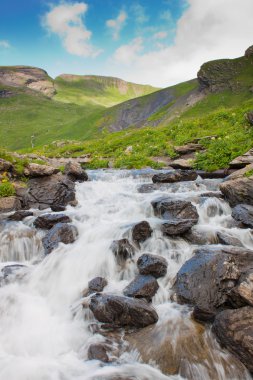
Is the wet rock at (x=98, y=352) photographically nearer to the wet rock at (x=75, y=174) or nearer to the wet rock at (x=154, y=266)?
the wet rock at (x=154, y=266)

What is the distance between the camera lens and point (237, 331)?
7031mm

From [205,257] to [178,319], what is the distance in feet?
6.31

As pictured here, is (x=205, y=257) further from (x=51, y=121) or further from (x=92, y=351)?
(x=51, y=121)

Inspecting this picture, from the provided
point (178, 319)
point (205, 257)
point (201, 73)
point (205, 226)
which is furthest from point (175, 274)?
point (201, 73)

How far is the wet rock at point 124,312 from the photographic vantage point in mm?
8180

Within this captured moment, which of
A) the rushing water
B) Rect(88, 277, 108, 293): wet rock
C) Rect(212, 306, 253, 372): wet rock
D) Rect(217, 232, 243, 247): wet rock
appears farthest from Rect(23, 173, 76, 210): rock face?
Rect(212, 306, 253, 372): wet rock

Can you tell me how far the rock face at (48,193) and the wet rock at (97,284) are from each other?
7.51 meters

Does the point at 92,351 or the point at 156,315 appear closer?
the point at 92,351

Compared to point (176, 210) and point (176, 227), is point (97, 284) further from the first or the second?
point (176, 210)

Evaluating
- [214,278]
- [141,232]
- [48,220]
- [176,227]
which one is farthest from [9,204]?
[214,278]

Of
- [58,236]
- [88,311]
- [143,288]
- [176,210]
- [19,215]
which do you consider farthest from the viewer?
[19,215]

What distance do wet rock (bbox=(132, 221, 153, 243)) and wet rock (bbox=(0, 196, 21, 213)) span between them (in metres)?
7.41

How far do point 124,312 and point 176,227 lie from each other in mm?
4362

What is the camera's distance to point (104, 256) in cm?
1134
